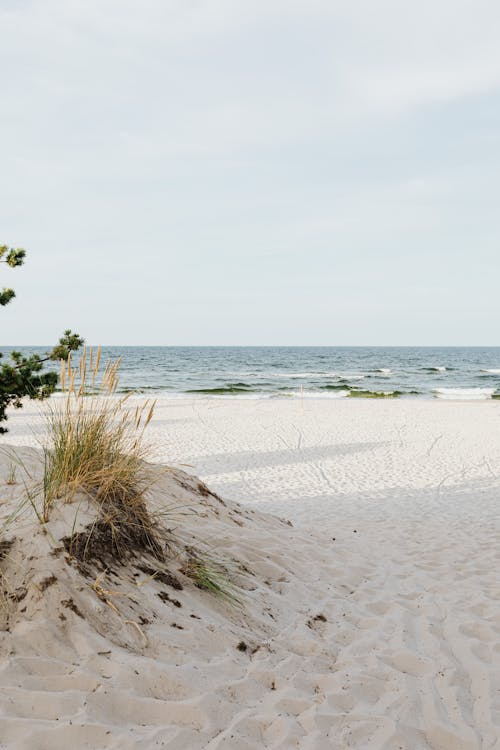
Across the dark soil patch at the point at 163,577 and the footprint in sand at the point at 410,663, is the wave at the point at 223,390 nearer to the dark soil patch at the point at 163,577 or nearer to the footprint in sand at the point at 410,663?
the dark soil patch at the point at 163,577

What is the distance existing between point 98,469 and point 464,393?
35614 millimetres

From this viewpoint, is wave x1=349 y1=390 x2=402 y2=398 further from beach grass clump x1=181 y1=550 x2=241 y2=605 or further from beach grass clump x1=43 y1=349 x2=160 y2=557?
beach grass clump x1=43 y1=349 x2=160 y2=557

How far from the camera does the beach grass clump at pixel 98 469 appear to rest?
13.4 feet

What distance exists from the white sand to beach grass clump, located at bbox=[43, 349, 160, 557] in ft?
1.25

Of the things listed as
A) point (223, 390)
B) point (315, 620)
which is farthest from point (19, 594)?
point (223, 390)

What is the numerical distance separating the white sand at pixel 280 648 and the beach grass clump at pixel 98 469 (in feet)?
1.25

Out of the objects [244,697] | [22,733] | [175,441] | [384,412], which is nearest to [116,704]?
[22,733]

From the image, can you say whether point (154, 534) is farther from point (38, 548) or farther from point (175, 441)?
point (175, 441)

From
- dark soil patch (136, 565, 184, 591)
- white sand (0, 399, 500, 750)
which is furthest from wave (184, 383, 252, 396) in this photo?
dark soil patch (136, 565, 184, 591)

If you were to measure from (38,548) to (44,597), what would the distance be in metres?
0.39

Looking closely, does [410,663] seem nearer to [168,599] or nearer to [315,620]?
[315,620]

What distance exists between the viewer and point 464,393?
120 feet

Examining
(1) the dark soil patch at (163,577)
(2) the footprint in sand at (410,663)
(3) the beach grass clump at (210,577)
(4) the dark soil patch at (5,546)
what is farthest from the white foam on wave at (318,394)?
(4) the dark soil patch at (5,546)

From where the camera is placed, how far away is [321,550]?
605 centimetres
